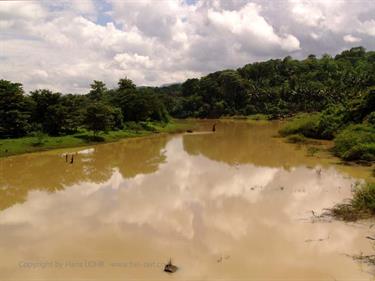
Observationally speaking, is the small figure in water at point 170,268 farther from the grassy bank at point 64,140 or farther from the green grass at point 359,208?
the grassy bank at point 64,140

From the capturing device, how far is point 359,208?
1739cm

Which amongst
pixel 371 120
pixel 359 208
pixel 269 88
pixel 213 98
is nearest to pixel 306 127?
pixel 371 120

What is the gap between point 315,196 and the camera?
68.7 ft

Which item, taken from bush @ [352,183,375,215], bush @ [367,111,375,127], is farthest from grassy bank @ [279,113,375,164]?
bush @ [352,183,375,215]

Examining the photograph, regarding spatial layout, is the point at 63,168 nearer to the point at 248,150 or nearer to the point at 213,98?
the point at 248,150

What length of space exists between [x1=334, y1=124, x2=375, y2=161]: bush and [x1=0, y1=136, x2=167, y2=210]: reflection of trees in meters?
14.3

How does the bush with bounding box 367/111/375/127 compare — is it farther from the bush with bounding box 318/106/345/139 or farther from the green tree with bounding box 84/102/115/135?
the green tree with bounding box 84/102/115/135

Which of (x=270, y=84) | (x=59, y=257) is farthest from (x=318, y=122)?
(x=270, y=84)

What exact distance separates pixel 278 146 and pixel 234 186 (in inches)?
775

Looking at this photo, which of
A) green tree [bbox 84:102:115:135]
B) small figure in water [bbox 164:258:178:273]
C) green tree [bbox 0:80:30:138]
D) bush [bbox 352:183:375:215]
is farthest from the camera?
green tree [bbox 84:102:115:135]

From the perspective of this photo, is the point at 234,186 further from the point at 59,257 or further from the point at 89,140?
the point at 89,140

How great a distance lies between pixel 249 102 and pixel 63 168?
72.2 metres

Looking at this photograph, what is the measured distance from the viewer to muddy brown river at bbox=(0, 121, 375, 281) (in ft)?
42.0

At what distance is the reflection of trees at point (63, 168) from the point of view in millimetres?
25470
